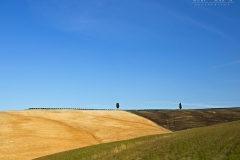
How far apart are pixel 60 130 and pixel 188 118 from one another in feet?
118

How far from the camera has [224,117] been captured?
3280 inches

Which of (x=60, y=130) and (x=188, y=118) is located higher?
(x=188, y=118)

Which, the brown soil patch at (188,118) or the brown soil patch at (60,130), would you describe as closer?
the brown soil patch at (60,130)

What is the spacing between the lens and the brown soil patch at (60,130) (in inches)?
1825

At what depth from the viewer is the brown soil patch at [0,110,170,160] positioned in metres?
46.4

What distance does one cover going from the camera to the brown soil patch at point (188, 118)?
72.0 metres

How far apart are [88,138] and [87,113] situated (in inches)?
1009

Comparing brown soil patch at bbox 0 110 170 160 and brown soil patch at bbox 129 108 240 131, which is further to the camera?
brown soil patch at bbox 129 108 240 131

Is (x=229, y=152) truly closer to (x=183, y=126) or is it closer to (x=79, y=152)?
(x=79, y=152)

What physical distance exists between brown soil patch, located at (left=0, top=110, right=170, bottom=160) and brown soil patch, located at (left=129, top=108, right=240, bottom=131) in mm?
3754

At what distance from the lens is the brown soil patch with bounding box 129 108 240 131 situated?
72.0 meters

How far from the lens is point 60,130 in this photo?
58.8 m

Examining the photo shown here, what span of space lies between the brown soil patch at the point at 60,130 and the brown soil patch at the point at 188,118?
375cm

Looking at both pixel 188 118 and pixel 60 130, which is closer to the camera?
pixel 60 130
